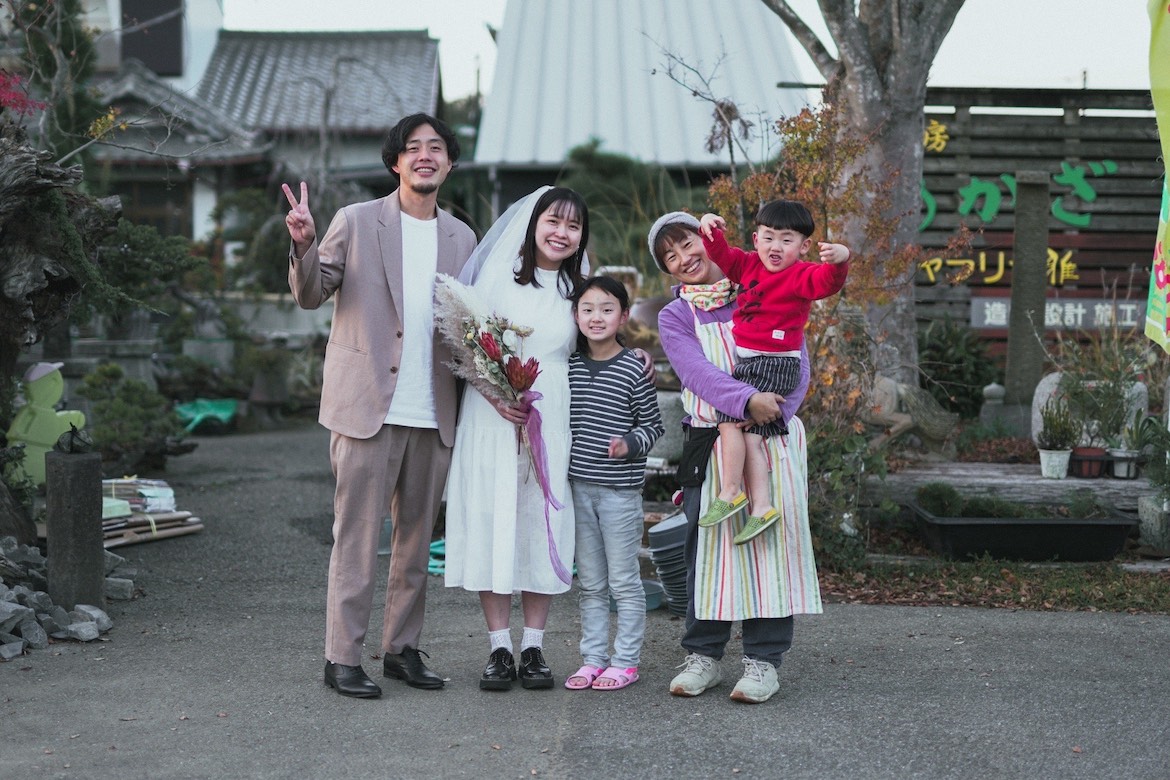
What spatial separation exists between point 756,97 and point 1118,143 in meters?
7.05

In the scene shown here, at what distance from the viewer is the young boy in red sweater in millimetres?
4031

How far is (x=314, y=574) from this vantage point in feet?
21.6

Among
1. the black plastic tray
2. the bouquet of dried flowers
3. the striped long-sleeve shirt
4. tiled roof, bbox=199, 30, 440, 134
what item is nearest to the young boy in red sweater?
the striped long-sleeve shirt

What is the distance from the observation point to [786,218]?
4027mm

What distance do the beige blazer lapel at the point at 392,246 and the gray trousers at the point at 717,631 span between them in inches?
50.2

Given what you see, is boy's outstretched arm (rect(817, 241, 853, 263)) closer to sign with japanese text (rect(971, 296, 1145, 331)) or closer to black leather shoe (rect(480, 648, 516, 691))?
black leather shoe (rect(480, 648, 516, 691))

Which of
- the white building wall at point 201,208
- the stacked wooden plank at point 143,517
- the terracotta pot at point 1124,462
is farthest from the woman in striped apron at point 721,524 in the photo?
the white building wall at point 201,208

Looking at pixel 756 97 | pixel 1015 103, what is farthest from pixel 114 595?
pixel 756 97

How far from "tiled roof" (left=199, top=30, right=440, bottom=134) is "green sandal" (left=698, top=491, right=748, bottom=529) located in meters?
15.8

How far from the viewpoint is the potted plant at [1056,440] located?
23.7 ft

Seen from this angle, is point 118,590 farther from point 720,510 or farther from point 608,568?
point 720,510

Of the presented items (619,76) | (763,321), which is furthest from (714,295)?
(619,76)

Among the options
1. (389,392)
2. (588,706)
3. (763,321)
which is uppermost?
(763,321)

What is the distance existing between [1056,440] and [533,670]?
4320 mm
